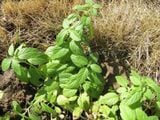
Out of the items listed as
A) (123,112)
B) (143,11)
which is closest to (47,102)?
(123,112)

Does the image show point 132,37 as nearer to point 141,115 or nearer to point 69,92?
point 69,92

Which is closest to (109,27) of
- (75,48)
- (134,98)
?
(75,48)


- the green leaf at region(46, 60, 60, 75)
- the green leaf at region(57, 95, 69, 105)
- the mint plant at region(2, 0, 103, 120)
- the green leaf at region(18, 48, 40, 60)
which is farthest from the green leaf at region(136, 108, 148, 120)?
the green leaf at region(18, 48, 40, 60)

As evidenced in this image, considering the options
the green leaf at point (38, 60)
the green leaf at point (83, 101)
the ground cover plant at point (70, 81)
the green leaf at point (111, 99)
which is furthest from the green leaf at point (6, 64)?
the green leaf at point (111, 99)

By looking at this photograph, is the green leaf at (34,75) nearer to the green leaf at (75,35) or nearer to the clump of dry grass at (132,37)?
the green leaf at (75,35)

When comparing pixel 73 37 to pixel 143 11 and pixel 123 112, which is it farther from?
pixel 143 11

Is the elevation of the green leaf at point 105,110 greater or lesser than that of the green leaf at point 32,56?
lesser
